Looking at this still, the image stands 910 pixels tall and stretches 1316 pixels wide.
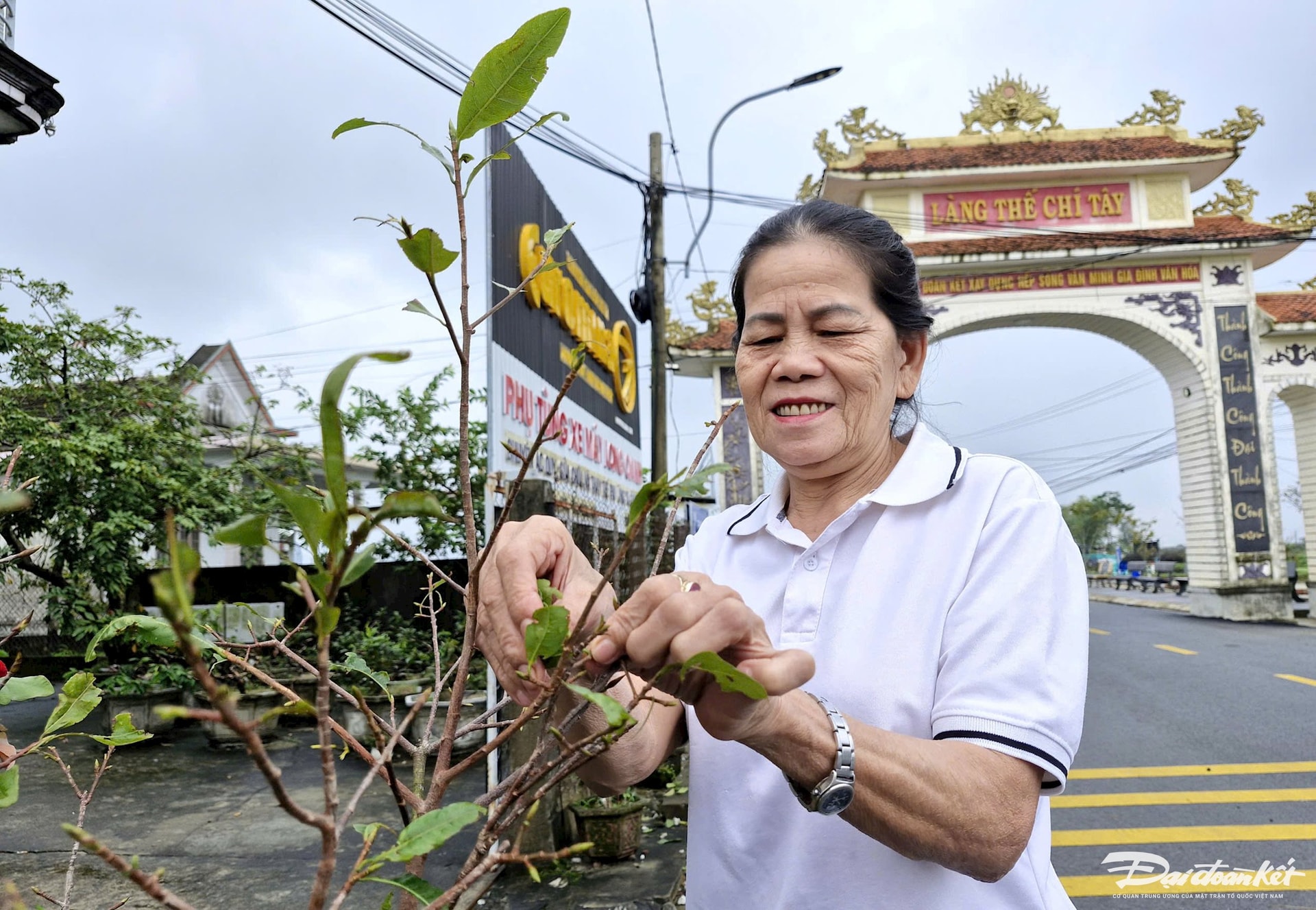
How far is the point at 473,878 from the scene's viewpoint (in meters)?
0.57

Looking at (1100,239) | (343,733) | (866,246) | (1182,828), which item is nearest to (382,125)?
(343,733)

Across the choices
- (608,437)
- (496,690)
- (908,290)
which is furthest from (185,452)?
(908,290)

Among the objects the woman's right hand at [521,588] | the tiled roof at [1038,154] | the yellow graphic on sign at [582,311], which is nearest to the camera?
the woman's right hand at [521,588]

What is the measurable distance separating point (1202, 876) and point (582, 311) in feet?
16.2

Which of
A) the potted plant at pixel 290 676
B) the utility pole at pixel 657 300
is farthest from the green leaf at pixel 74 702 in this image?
the utility pole at pixel 657 300

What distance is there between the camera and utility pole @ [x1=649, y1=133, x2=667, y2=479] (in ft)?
30.5

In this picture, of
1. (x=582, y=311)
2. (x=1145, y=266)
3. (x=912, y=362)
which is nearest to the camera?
(x=912, y=362)

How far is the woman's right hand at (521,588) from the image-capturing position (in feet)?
2.67

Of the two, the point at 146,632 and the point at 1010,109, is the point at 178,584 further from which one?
the point at 1010,109

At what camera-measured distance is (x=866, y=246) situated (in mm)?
1349

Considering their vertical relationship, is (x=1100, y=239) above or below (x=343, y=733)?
above

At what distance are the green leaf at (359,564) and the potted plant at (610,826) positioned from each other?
3823 millimetres

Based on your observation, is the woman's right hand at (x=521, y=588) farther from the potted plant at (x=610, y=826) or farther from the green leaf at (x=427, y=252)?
the potted plant at (x=610, y=826)

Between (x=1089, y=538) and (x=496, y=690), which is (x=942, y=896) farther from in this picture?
(x=1089, y=538)
